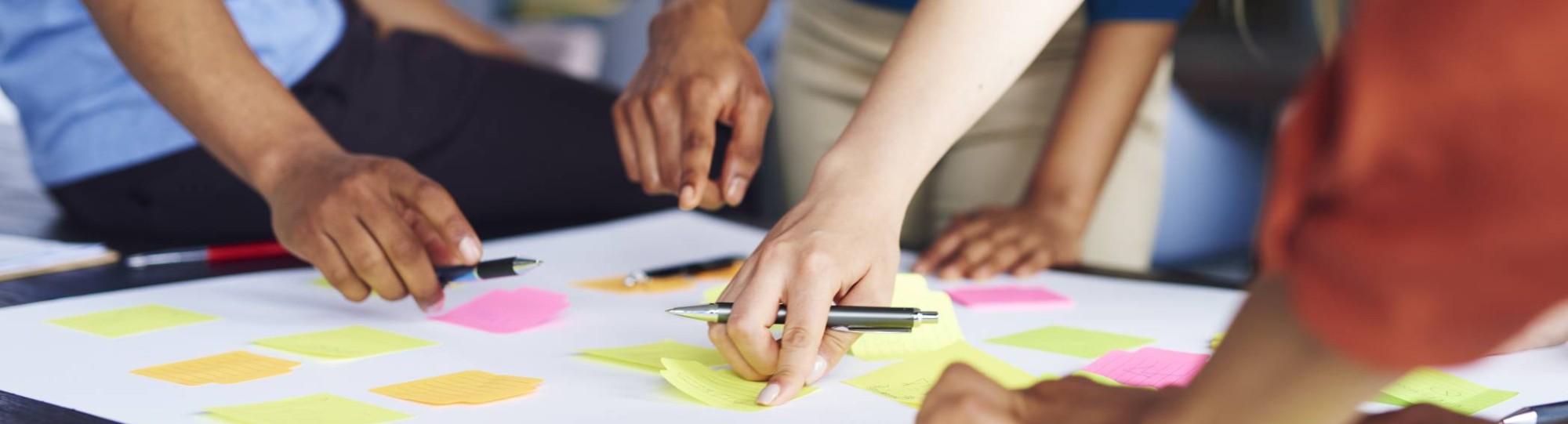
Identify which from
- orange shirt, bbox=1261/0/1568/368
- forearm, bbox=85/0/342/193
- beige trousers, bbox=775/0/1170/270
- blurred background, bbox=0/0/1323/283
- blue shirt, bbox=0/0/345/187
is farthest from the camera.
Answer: blurred background, bbox=0/0/1323/283

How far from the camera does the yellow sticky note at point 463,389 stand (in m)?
0.75

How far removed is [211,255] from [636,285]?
47 cm

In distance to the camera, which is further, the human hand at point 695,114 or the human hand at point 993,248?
the human hand at point 993,248

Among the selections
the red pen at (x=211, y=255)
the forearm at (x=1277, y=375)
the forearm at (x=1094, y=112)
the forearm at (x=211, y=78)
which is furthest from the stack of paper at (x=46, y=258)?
the forearm at (x=1277, y=375)

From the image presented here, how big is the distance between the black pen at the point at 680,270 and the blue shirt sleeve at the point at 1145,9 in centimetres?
52

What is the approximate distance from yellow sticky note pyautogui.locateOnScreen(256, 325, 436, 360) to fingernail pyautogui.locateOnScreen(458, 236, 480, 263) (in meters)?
0.08

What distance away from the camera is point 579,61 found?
12.4 feet

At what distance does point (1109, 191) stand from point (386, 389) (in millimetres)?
1047

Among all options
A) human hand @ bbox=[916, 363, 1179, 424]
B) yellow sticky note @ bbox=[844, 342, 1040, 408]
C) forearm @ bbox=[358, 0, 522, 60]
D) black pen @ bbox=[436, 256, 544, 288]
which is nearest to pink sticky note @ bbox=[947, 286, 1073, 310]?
yellow sticky note @ bbox=[844, 342, 1040, 408]

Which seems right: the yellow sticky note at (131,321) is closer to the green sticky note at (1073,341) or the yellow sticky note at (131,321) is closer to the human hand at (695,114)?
the human hand at (695,114)

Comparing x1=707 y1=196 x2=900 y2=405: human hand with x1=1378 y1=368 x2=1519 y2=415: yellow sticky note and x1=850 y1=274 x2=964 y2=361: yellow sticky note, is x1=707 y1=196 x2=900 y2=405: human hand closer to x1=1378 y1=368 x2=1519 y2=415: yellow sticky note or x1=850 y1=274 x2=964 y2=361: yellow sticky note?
x1=850 y1=274 x2=964 y2=361: yellow sticky note

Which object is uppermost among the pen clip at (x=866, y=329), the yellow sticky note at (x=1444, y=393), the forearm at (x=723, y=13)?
the forearm at (x=723, y=13)

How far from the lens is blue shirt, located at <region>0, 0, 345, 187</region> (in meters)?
1.37

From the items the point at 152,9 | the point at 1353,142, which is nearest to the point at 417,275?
the point at 152,9
